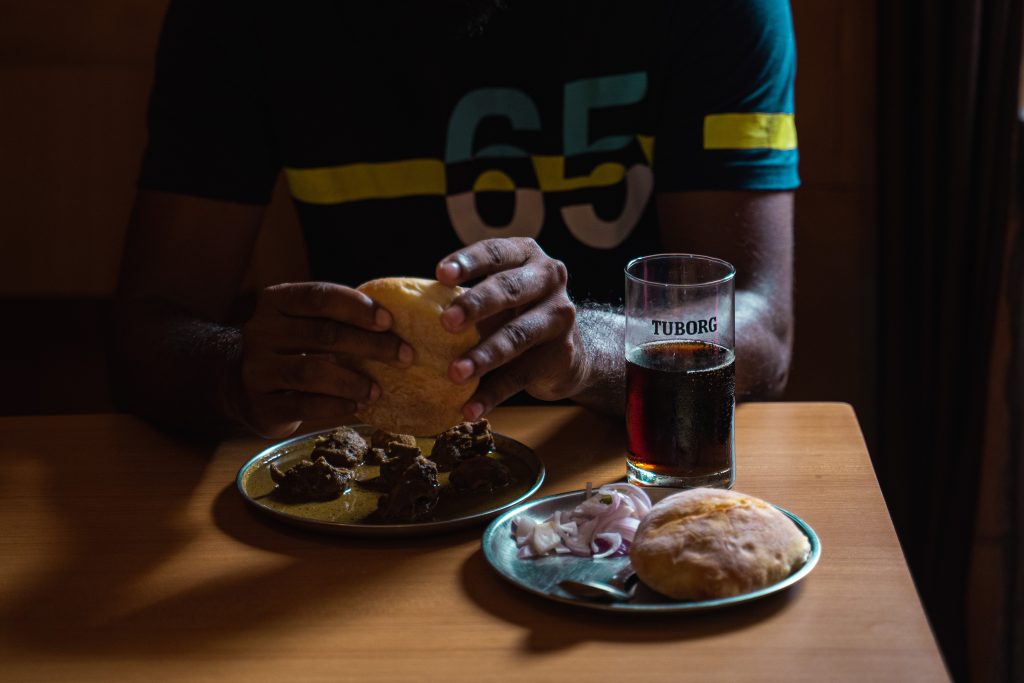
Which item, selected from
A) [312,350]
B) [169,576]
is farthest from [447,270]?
[169,576]

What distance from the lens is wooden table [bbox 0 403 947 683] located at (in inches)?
32.5

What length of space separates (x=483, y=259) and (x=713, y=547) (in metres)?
0.38

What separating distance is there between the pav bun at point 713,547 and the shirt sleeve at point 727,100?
0.84 m

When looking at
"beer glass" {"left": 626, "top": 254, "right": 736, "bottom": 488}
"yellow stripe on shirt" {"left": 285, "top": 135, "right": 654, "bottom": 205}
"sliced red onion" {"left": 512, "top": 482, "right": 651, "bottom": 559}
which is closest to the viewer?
"sliced red onion" {"left": 512, "top": 482, "right": 651, "bottom": 559}

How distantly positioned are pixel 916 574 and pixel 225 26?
5.35ft

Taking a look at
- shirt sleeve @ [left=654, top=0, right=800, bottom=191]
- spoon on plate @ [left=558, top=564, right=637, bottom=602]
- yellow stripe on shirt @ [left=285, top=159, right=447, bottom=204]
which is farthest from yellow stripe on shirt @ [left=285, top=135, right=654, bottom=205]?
spoon on plate @ [left=558, top=564, right=637, bottom=602]

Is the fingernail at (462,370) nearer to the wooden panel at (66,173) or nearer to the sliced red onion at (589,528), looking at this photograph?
the sliced red onion at (589,528)

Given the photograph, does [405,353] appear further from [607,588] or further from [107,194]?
[107,194]

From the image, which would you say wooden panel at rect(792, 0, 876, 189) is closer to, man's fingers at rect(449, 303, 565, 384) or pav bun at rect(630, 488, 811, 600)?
man's fingers at rect(449, 303, 565, 384)

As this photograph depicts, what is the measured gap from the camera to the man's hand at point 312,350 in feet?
3.44

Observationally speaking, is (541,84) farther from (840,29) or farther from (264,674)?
(264,674)

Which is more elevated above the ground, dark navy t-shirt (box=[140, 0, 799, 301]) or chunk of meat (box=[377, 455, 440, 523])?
dark navy t-shirt (box=[140, 0, 799, 301])

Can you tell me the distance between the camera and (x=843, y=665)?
31.7 inches

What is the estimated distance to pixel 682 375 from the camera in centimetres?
106
